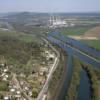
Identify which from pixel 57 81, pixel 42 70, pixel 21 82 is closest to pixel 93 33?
pixel 42 70

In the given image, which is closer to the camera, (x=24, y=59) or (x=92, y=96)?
(x=92, y=96)

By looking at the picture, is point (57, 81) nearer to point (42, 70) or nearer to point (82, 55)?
point (42, 70)

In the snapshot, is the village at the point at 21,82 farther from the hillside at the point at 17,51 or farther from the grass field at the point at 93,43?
the grass field at the point at 93,43

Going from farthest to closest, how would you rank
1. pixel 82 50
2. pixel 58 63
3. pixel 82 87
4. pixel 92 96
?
1. pixel 82 50
2. pixel 58 63
3. pixel 82 87
4. pixel 92 96

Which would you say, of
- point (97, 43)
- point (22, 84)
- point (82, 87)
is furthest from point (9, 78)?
point (97, 43)

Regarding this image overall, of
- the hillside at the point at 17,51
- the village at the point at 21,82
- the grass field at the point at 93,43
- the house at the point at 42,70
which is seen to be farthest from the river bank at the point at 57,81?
the grass field at the point at 93,43

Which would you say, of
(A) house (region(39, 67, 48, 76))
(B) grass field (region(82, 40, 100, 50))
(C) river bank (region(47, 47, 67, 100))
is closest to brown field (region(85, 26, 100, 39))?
(B) grass field (region(82, 40, 100, 50))

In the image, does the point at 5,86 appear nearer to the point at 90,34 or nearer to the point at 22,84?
the point at 22,84

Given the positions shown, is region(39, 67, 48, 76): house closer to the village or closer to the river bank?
the village
